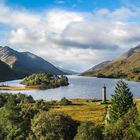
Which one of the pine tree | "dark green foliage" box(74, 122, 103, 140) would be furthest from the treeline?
the pine tree

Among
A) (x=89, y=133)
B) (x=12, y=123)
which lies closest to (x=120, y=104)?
(x=12, y=123)

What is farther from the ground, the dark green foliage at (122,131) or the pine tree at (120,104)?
the pine tree at (120,104)

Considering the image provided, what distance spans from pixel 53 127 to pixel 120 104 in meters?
27.7

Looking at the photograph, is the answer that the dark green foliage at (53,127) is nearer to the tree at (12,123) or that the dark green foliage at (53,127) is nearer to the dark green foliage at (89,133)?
the dark green foliage at (89,133)

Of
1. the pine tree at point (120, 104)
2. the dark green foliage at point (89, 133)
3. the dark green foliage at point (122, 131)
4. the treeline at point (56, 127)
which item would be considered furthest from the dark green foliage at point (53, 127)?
the pine tree at point (120, 104)

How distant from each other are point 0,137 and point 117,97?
30.7 meters

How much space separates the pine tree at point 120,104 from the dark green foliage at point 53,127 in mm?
18237

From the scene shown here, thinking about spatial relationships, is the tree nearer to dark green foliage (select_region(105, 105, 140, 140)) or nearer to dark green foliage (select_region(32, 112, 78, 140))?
dark green foliage (select_region(32, 112, 78, 140))

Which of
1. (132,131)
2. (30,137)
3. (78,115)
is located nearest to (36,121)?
(30,137)

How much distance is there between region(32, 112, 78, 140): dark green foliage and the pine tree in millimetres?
18237

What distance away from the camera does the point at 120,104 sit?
95125 millimetres

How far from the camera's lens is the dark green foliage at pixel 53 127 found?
7144 centimetres

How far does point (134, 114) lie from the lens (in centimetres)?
7569

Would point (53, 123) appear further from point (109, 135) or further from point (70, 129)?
point (109, 135)
